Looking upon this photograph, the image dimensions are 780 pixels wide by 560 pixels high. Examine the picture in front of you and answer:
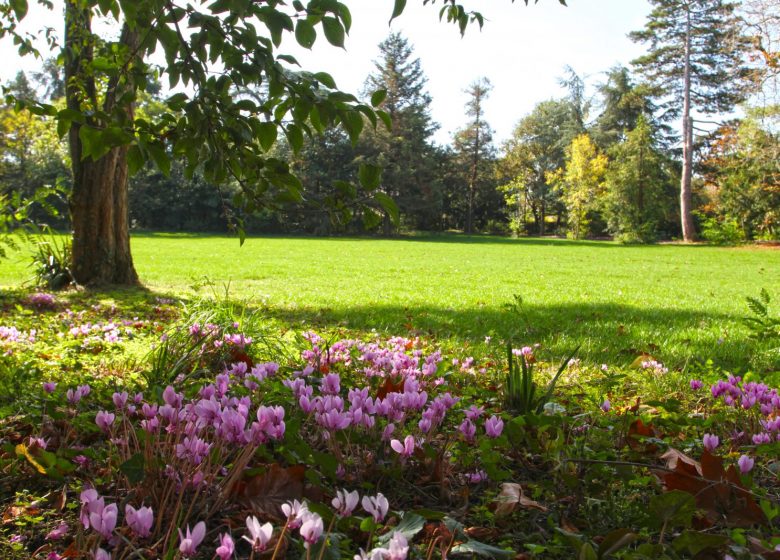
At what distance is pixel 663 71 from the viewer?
143 ft

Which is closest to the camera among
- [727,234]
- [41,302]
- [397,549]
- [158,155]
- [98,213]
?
[397,549]

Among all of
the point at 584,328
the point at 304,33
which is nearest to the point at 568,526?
the point at 304,33

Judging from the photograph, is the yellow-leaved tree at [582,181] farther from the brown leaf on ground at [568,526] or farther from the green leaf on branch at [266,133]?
the brown leaf on ground at [568,526]

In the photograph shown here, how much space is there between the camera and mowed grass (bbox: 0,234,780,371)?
4973 millimetres

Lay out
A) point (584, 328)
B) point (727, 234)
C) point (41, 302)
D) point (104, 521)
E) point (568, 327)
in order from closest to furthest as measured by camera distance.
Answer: point (104, 521)
point (584, 328)
point (568, 327)
point (41, 302)
point (727, 234)

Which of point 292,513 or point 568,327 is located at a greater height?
point 292,513

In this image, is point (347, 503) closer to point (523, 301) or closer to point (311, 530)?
point (311, 530)

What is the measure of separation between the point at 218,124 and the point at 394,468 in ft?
4.10

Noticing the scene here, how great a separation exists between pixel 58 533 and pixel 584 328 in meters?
5.23

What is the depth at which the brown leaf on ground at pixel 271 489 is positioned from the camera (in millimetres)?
1412

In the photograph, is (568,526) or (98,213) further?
(98,213)

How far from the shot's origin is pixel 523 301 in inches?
325

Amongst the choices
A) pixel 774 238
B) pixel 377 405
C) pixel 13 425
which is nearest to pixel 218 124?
pixel 377 405

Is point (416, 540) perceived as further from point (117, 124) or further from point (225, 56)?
point (225, 56)
